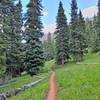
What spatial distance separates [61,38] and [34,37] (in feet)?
78.2

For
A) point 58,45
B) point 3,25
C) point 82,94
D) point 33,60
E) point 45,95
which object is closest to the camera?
point 82,94

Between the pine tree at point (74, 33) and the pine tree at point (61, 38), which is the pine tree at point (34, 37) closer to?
the pine tree at point (61, 38)

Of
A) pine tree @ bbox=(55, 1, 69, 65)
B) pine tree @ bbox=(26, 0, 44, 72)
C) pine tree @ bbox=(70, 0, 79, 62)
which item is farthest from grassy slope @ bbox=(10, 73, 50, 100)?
pine tree @ bbox=(70, 0, 79, 62)

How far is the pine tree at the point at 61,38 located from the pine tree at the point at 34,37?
2097 cm

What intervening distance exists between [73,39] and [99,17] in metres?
17.9

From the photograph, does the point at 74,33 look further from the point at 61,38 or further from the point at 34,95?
the point at 34,95

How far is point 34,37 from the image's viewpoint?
49500 millimetres

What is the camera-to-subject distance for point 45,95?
21.5 meters

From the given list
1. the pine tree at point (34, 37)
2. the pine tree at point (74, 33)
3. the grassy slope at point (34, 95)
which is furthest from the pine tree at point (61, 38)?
the grassy slope at point (34, 95)

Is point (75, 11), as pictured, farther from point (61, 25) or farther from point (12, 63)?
point (12, 63)

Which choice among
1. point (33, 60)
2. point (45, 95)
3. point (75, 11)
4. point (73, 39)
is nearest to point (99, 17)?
point (75, 11)

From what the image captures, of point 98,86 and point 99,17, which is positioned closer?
point 98,86

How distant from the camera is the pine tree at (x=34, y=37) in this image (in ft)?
152

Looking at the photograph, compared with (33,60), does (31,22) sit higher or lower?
higher
